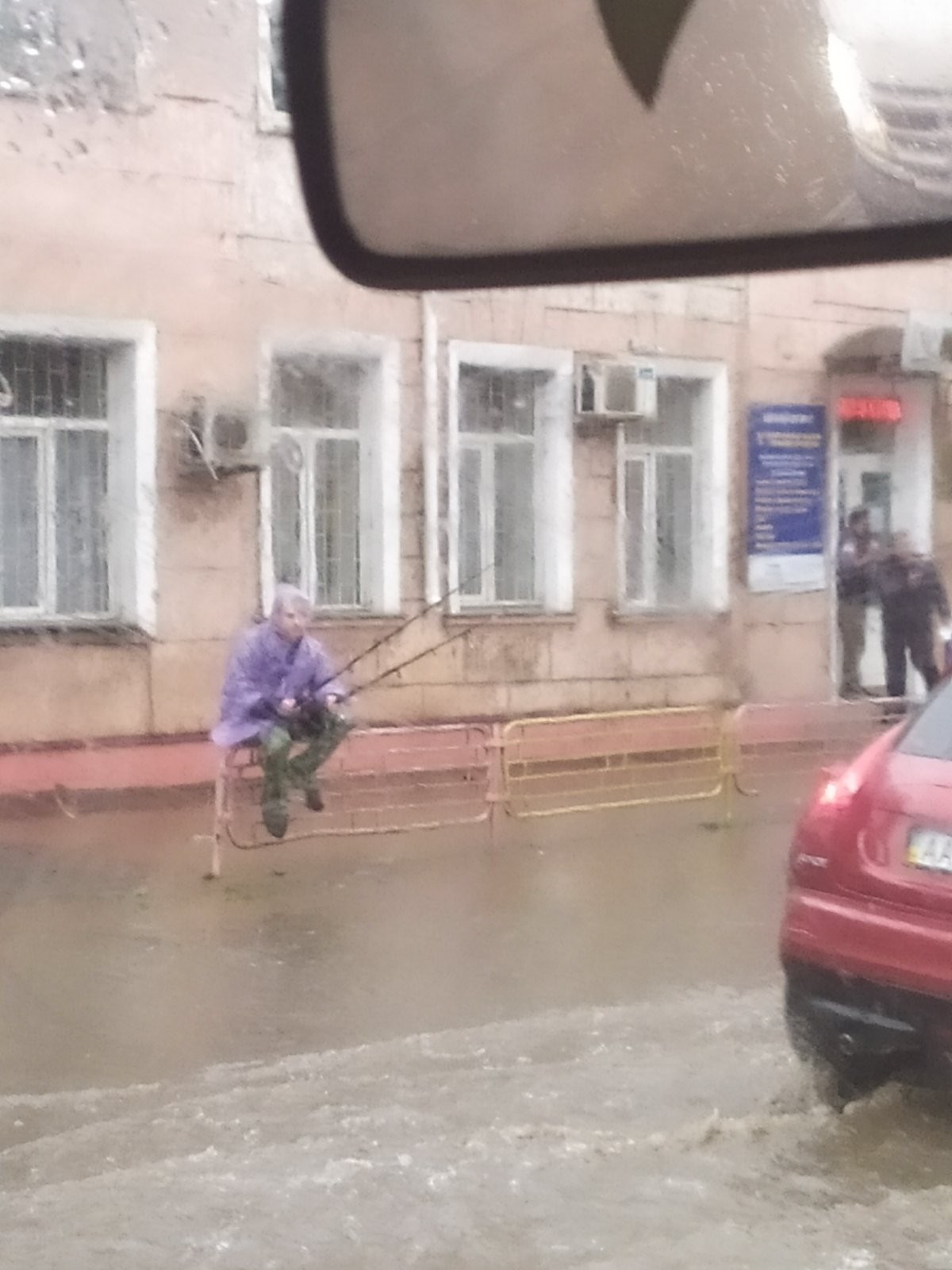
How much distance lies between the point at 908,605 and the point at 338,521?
216 centimetres

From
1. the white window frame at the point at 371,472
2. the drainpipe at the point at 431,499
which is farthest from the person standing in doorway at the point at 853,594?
the white window frame at the point at 371,472

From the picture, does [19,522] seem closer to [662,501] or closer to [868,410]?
[662,501]

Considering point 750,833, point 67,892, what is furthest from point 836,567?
point 67,892

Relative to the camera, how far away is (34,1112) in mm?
4289

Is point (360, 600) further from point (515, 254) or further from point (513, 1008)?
point (515, 254)

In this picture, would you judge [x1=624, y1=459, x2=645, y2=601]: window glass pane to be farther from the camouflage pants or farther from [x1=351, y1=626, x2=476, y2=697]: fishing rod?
the camouflage pants

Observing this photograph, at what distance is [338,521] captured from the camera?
7297 mm

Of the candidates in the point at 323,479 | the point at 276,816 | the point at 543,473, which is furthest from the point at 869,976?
the point at 323,479

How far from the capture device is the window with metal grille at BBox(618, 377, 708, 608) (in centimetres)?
680

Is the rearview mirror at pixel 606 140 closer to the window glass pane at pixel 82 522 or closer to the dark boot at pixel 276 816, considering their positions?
the dark boot at pixel 276 816

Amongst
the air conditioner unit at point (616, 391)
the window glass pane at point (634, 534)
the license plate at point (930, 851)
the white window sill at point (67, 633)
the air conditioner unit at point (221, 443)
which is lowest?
the license plate at point (930, 851)

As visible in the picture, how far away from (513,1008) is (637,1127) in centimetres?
102

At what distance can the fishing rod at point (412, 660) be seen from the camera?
741 cm

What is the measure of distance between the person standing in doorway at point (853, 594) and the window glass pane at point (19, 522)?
2.97 metres
